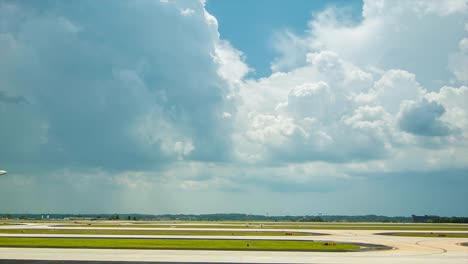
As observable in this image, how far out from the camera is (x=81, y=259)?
134 ft

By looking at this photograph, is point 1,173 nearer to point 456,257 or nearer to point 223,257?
point 223,257

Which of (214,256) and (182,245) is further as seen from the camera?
(182,245)

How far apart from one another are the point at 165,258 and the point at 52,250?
1438cm

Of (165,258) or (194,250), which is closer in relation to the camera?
(165,258)

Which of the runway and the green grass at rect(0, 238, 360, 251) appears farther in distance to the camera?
the green grass at rect(0, 238, 360, 251)

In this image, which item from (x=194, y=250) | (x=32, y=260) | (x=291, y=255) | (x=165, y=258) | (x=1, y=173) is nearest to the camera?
(x=32, y=260)

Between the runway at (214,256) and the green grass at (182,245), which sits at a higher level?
the green grass at (182,245)

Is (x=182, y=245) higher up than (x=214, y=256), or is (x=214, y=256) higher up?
(x=182, y=245)

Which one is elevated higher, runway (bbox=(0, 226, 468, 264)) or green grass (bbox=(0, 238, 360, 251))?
green grass (bbox=(0, 238, 360, 251))

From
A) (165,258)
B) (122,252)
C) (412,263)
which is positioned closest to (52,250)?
(122,252)

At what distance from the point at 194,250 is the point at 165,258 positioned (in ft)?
28.1

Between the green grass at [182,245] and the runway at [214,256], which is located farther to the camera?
the green grass at [182,245]

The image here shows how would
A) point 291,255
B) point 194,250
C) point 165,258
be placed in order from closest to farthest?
point 165,258
point 291,255
point 194,250

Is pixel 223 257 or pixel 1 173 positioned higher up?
pixel 1 173
